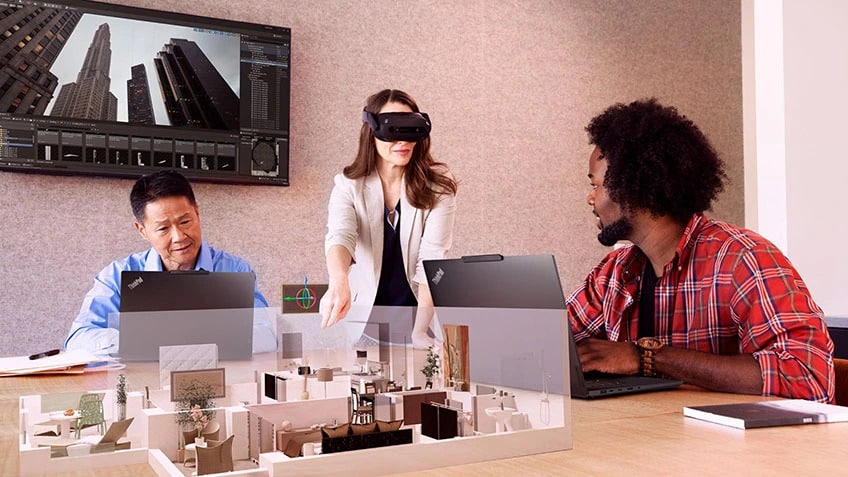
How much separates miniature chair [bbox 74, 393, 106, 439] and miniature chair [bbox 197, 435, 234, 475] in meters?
0.17

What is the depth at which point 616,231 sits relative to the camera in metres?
1.87

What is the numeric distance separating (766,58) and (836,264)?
955 mm

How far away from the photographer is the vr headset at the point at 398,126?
2.84 meters

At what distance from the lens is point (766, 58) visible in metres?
3.34

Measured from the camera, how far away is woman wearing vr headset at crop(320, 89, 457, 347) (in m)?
2.71

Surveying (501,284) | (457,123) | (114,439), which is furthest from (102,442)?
(457,123)

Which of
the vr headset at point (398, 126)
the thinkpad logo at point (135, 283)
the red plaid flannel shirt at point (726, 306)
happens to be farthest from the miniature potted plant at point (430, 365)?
the vr headset at point (398, 126)

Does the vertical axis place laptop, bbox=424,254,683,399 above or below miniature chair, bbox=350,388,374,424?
above

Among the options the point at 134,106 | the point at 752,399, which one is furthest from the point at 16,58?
the point at 752,399

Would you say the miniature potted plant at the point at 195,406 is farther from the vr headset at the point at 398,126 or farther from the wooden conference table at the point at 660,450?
the vr headset at the point at 398,126

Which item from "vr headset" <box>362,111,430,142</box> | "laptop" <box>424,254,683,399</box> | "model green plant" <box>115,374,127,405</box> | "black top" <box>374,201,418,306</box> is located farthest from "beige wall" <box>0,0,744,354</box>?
"model green plant" <box>115,374,127,405</box>

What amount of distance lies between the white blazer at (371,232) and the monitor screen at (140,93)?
28cm

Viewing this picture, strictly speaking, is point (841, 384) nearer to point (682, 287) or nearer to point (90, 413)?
point (682, 287)

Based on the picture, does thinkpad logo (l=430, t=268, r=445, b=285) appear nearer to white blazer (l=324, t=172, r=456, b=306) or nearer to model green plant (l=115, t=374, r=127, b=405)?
model green plant (l=115, t=374, r=127, b=405)
